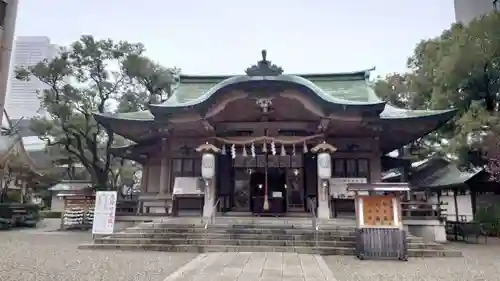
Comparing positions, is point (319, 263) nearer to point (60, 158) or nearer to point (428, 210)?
point (428, 210)

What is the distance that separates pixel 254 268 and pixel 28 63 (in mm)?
20768

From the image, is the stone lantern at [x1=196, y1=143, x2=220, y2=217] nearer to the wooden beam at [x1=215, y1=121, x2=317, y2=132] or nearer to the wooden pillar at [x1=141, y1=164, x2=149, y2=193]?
the wooden beam at [x1=215, y1=121, x2=317, y2=132]

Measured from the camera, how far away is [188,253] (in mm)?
9500

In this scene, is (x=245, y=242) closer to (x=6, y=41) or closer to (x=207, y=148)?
(x=207, y=148)

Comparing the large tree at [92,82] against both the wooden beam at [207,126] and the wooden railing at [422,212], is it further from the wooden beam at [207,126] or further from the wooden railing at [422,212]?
the wooden railing at [422,212]

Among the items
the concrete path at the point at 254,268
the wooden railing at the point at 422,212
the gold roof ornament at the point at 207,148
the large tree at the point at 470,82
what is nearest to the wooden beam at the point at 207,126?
the gold roof ornament at the point at 207,148

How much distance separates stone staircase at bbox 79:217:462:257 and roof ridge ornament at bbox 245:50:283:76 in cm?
509

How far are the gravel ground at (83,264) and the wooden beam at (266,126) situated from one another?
245 inches

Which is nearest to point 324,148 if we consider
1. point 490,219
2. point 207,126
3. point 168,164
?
point 207,126

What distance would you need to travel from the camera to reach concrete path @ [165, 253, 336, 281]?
6211mm

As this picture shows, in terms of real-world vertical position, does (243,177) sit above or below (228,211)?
above

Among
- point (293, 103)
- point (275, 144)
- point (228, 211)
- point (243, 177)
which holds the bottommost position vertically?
point (228, 211)

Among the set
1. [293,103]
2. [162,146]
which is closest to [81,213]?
[162,146]

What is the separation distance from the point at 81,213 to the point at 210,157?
8.20 m
